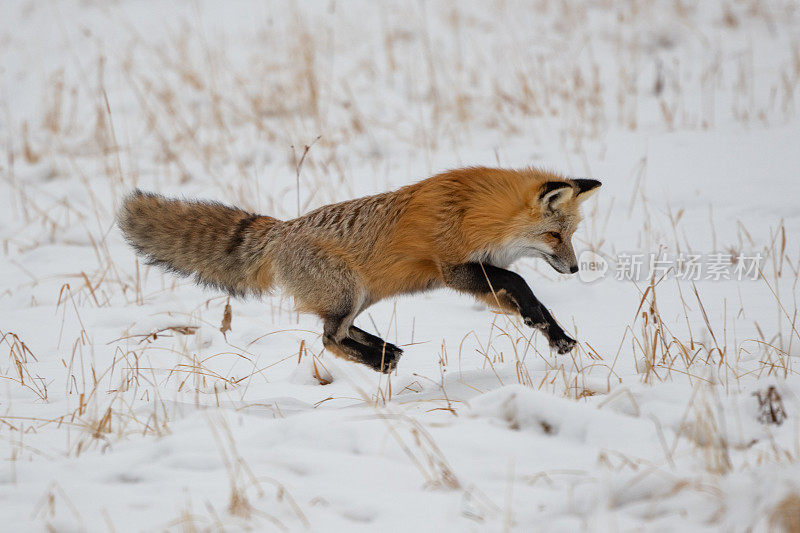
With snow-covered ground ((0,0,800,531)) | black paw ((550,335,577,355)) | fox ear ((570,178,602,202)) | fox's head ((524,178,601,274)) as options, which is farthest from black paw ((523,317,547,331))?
fox ear ((570,178,602,202))

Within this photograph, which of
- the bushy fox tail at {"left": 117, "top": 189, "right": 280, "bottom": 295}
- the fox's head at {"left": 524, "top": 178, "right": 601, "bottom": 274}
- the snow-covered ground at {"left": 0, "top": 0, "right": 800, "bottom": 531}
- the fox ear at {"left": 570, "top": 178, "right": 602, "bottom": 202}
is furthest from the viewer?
the bushy fox tail at {"left": 117, "top": 189, "right": 280, "bottom": 295}

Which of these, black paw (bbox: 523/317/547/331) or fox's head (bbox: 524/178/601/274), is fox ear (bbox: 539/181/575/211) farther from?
black paw (bbox: 523/317/547/331)

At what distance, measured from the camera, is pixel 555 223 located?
4.43m

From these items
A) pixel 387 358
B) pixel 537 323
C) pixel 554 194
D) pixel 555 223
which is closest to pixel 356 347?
pixel 387 358

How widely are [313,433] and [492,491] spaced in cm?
78

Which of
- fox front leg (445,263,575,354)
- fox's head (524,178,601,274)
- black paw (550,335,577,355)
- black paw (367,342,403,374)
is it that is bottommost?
black paw (367,342,403,374)

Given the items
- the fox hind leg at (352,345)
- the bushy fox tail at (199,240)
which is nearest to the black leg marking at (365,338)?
the fox hind leg at (352,345)

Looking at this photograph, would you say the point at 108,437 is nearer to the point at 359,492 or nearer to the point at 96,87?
the point at 359,492

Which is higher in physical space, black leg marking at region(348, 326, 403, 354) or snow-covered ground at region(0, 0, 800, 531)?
snow-covered ground at region(0, 0, 800, 531)

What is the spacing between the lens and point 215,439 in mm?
2746

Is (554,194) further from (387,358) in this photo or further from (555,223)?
(387,358)

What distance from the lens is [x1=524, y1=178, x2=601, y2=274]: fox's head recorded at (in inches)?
171

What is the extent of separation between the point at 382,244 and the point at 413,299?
180 centimetres

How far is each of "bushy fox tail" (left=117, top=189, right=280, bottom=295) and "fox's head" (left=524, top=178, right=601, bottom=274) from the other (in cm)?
180
